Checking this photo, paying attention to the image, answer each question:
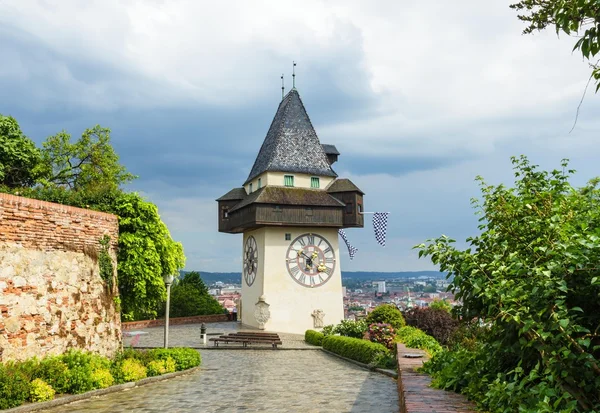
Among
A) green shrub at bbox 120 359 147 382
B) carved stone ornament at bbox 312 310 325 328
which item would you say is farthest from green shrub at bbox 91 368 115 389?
carved stone ornament at bbox 312 310 325 328

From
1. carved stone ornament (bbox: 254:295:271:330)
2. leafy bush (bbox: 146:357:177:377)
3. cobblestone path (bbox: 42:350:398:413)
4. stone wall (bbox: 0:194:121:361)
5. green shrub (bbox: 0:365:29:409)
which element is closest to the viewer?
green shrub (bbox: 0:365:29:409)

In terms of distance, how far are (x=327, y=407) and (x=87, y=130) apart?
83.1ft

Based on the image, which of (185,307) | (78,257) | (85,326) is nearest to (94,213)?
(78,257)

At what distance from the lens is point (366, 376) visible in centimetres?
1628

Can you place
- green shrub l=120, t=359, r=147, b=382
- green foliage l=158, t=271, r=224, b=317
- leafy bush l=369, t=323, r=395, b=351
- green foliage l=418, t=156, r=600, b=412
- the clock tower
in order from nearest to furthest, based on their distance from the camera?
green foliage l=418, t=156, r=600, b=412, green shrub l=120, t=359, r=147, b=382, leafy bush l=369, t=323, r=395, b=351, the clock tower, green foliage l=158, t=271, r=224, b=317

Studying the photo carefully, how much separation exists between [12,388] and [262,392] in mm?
5235

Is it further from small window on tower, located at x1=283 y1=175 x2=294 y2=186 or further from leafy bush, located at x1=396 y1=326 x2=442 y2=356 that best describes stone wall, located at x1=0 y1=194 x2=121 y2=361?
small window on tower, located at x1=283 y1=175 x2=294 y2=186

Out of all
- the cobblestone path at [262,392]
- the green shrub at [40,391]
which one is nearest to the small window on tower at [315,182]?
the cobblestone path at [262,392]

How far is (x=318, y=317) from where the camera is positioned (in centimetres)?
3141

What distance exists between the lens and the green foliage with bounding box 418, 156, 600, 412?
4.77 m

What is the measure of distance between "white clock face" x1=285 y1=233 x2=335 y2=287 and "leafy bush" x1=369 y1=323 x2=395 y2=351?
386 inches

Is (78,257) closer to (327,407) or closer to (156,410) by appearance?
(156,410)

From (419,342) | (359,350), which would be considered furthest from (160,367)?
(419,342)

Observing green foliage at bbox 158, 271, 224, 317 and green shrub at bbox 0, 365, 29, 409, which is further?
green foliage at bbox 158, 271, 224, 317
